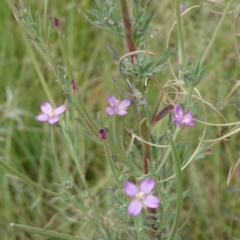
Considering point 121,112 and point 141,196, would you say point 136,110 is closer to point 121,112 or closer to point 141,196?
point 121,112

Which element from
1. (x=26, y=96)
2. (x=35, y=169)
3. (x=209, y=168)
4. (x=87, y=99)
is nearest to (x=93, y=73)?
(x=87, y=99)

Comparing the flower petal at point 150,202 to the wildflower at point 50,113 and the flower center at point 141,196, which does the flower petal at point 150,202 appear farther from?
the wildflower at point 50,113

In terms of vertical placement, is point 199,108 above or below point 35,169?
above

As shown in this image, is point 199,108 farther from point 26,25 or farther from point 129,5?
point 26,25

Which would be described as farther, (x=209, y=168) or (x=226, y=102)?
(x=209, y=168)

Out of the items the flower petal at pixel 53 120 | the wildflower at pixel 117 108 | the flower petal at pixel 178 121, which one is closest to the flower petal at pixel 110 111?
the wildflower at pixel 117 108

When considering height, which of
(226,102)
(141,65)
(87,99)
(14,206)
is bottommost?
(14,206)

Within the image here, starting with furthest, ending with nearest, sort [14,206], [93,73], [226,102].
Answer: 1. [93,73]
2. [14,206]
3. [226,102]
